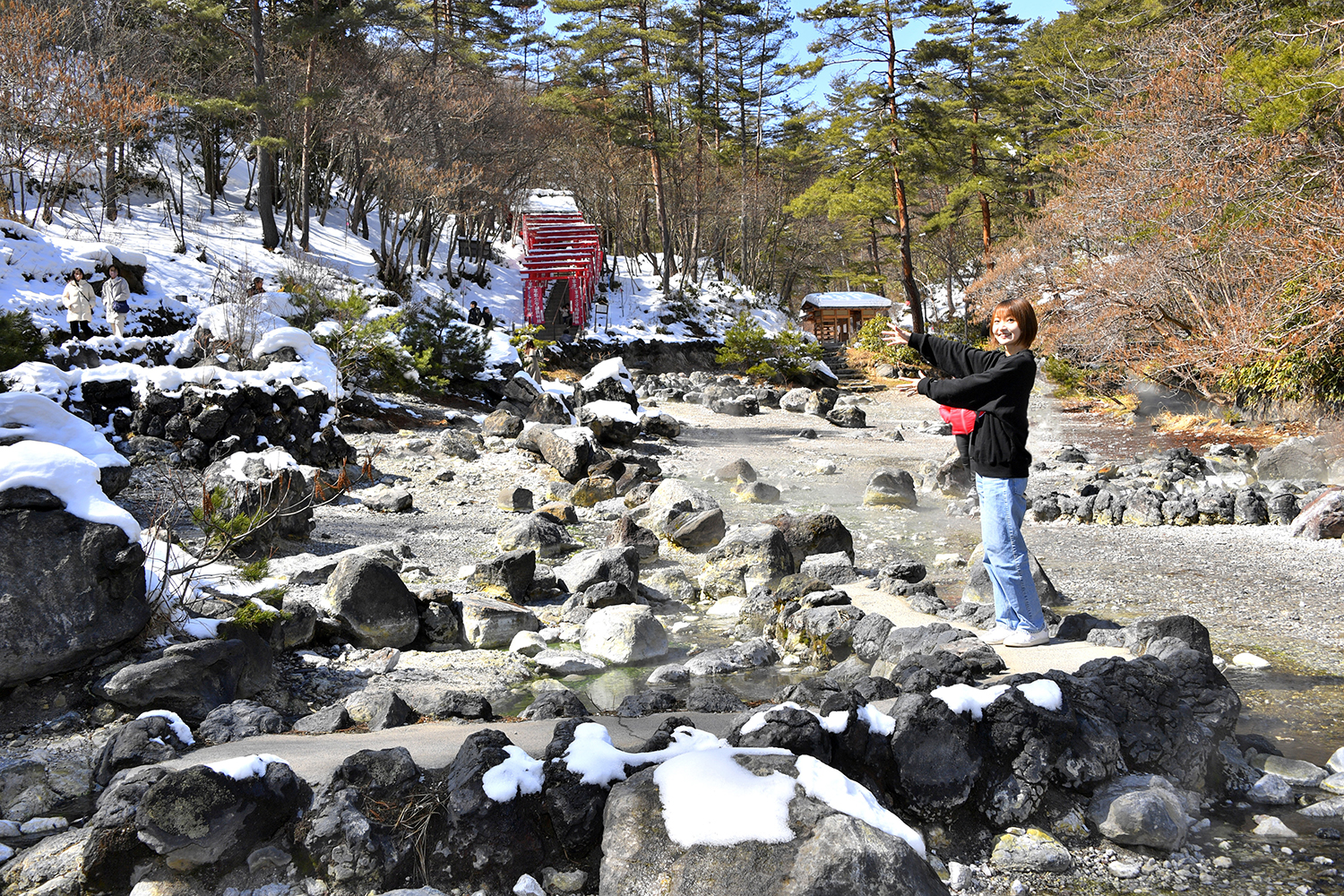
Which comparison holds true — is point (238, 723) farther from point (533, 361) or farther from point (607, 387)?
point (533, 361)

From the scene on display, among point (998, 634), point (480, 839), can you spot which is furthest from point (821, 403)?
point (480, 839)

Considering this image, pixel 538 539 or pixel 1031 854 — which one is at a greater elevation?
pixel 1031 854

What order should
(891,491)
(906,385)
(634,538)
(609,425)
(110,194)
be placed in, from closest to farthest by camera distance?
(634,538) < (891,491) < (609,425) < (110,194) < (906,385)

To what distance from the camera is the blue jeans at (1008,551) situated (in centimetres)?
427

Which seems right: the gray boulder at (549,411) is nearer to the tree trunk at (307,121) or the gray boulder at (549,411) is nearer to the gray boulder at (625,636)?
the tree trunk at (307,121)

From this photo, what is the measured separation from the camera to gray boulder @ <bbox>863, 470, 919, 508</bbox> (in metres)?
11.1

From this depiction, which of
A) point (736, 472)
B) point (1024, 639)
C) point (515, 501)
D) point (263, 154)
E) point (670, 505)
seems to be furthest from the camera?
point (263, 154)

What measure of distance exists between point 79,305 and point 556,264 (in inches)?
603

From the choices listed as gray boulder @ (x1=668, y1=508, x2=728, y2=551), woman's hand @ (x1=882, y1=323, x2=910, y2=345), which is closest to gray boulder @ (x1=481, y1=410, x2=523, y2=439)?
gray boulder @ (x1=668, y1=508, x2=728, y2=551)

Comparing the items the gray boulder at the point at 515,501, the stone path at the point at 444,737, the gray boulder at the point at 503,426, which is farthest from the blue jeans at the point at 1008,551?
the gray boulder at the point at 503,426

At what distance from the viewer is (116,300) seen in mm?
16078

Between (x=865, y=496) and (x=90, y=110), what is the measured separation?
693 inches

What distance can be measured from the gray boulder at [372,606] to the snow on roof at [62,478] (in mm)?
1507

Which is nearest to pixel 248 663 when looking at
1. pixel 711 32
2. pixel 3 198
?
pixel 3 198
